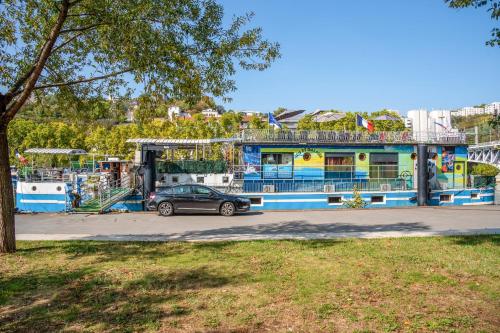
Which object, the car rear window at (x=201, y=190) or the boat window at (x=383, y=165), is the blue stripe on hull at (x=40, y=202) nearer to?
the car rear window at (x=201, y=190)

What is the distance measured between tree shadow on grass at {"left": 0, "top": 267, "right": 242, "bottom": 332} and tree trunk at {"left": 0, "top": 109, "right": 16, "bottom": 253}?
2368 millimetres

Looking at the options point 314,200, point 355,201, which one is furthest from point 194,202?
point 355,201

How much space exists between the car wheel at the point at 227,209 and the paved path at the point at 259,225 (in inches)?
19.7

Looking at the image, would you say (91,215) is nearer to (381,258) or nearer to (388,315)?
(381,258)

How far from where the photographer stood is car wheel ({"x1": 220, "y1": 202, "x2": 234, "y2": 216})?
19.6 meters

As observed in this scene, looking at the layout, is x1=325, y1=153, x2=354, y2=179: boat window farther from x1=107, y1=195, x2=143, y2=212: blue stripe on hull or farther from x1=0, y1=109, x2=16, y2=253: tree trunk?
x1=0, y1=109, x2=16, y2=253: tree trunk

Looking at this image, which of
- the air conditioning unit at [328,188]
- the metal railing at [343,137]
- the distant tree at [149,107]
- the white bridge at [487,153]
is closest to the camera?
the distant tree at [149,107]

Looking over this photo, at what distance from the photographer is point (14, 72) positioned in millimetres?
11922

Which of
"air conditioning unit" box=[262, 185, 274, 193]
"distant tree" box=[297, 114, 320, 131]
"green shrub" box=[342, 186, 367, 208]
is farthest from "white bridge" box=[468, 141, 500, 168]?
"air conditioning unit" box=[262, 185, 274, 193]

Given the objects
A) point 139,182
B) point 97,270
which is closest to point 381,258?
point 97,270

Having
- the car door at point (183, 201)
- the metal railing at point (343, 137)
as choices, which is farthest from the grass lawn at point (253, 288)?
the metal railing at point (343, 137)

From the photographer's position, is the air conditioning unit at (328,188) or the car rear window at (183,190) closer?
the car rear window at (183,190)

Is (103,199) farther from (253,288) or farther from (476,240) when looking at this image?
(476,240)

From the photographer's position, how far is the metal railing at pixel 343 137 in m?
24.4
